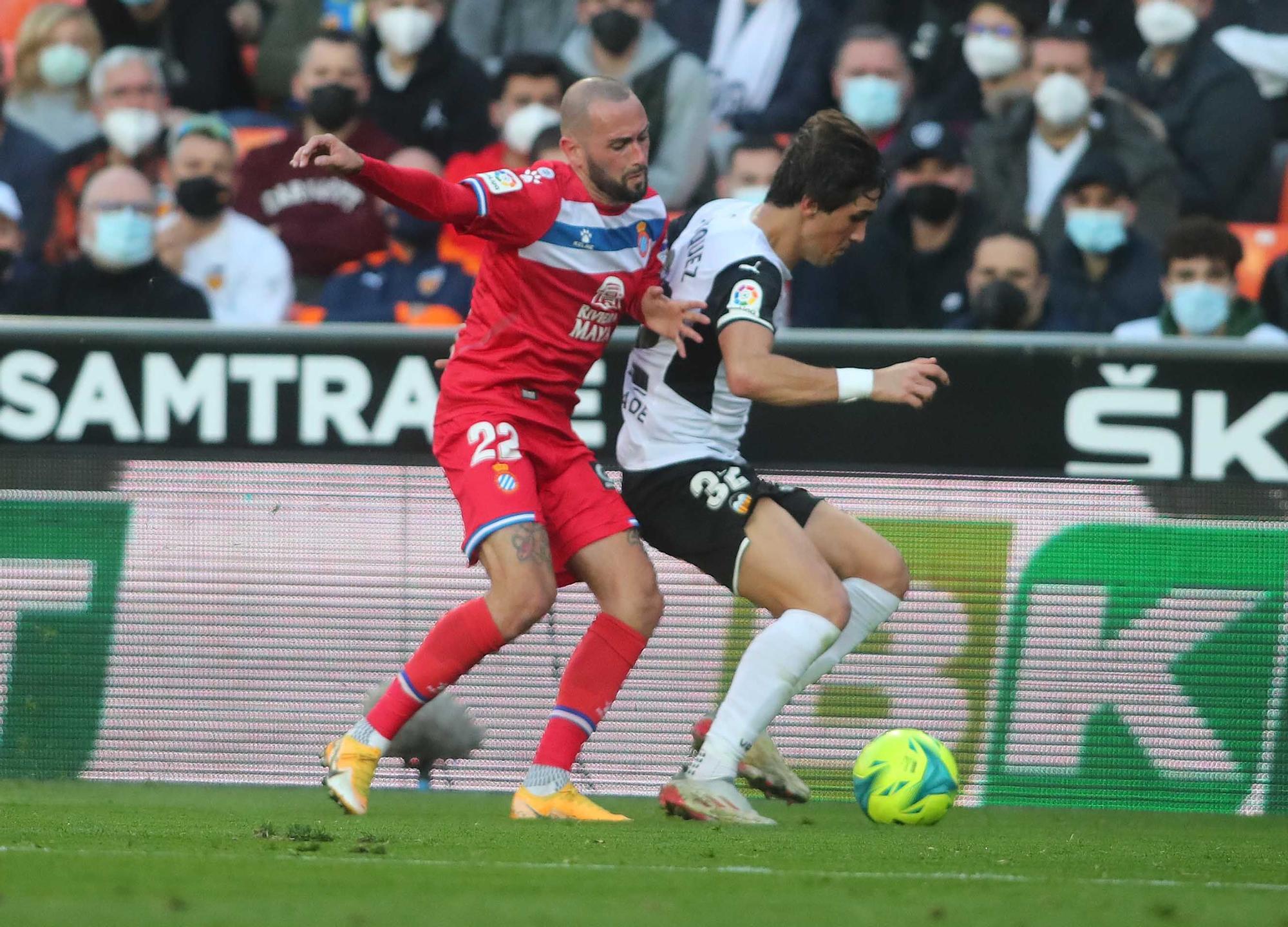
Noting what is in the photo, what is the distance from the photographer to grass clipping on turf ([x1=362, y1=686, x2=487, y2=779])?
6.26 m

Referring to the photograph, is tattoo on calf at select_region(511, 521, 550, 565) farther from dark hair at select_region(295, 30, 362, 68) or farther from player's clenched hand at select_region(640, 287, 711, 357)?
dark hair at select_region(295, 30, 362, 68)

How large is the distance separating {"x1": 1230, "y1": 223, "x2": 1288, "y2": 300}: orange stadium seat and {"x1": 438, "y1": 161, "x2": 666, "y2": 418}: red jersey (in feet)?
12.5

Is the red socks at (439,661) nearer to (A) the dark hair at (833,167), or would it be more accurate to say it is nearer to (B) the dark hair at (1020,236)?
(A) the dark hair at (833,167)

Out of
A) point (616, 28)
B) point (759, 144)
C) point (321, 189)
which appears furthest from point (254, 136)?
point (759, 144)

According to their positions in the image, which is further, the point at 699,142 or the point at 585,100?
the point at 699,142

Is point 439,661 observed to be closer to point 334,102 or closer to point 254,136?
point 334,102

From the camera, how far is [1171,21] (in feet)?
29.3

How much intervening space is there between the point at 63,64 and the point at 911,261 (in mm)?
4383


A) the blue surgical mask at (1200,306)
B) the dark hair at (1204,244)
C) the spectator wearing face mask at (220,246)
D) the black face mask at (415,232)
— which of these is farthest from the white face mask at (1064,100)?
the spectator wearing face mask at (220,246)

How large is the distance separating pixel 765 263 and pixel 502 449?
0.86 metres

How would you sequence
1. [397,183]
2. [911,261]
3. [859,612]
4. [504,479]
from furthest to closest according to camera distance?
[911,261], [859,612], [504,479], [397,183]

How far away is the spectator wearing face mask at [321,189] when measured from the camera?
28.7ft

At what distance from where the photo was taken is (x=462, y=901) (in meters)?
3.29

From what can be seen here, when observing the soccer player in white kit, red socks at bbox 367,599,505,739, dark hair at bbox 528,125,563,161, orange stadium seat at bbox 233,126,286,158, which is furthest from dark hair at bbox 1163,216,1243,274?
orange stadium seat at bbox 233,126,286,158
